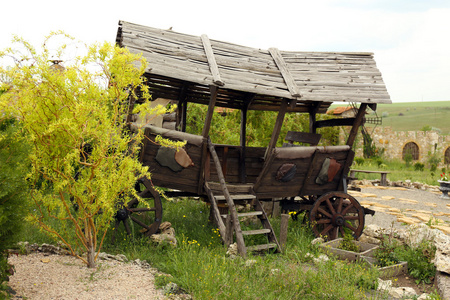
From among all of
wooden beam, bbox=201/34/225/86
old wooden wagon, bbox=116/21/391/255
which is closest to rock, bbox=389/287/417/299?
old wooden wagon, bbox=116/21/391/255

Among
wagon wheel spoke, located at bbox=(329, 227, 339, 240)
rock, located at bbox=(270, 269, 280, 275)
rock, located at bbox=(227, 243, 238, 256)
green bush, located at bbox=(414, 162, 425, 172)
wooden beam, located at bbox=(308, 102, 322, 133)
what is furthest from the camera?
green bush, located at bbox=(414, 162, 425, 172)

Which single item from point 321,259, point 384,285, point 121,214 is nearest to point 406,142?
point 321,259

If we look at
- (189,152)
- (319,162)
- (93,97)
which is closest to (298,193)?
(319,162)

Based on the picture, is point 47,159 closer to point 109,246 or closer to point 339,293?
point 109,246

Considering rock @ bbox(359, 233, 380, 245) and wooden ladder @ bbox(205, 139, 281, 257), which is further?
rock @ bbox(359, 233, 380, 245)

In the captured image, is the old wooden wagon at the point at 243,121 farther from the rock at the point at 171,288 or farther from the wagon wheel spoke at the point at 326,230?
the rock at the point at 171,288

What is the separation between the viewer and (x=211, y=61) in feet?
22.7

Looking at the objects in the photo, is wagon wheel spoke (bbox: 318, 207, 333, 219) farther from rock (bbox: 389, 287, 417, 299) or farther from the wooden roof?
rock (bbox: 389, 287, 417, 299)

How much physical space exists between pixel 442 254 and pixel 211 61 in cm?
496

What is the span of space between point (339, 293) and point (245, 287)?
1147mm

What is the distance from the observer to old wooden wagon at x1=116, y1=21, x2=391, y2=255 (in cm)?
664

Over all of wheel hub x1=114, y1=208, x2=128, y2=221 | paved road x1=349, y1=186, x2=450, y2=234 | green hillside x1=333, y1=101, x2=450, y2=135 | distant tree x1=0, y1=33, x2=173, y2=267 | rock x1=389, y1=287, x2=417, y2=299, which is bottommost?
rock x1=389, y1=287, x2=417, y2=299

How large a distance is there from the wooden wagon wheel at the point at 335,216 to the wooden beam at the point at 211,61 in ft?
11.0

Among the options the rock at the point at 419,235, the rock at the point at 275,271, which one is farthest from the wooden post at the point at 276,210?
the rock at the point at 275,271
